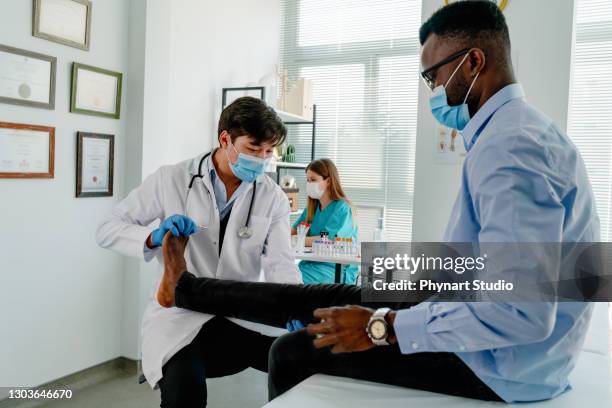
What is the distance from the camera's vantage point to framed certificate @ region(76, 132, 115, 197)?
8.43 ft

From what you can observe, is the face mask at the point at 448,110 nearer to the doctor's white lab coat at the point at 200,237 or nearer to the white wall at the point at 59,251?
the doctor's white lab coat at the point at 200,237

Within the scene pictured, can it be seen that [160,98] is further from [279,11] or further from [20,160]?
[279,11]

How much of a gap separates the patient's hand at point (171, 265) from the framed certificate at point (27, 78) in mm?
1252

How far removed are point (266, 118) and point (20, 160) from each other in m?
1.31

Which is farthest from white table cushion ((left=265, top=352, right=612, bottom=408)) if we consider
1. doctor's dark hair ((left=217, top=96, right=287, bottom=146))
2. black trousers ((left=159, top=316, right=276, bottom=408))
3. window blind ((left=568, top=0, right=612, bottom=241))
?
window blind ((left=568, top=0, right=612, bottom=241))

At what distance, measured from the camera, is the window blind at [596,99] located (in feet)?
12.2

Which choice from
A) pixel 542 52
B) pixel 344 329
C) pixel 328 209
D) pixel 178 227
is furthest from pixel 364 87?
pixel 344 329

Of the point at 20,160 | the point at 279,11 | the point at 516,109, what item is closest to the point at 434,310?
the point at 516,109

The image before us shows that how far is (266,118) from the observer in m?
1.70

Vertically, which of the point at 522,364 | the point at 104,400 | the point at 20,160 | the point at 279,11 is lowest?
the point at 104,400

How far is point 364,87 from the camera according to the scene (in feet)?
14.8

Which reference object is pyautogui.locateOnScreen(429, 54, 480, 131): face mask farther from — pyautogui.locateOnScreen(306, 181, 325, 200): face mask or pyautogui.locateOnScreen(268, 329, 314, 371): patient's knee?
pyautogui.locateOnScreen(306, 181, 325, 200): face mask

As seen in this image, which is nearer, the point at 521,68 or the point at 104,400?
the point at 104,400

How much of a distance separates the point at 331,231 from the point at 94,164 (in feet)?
4.91
